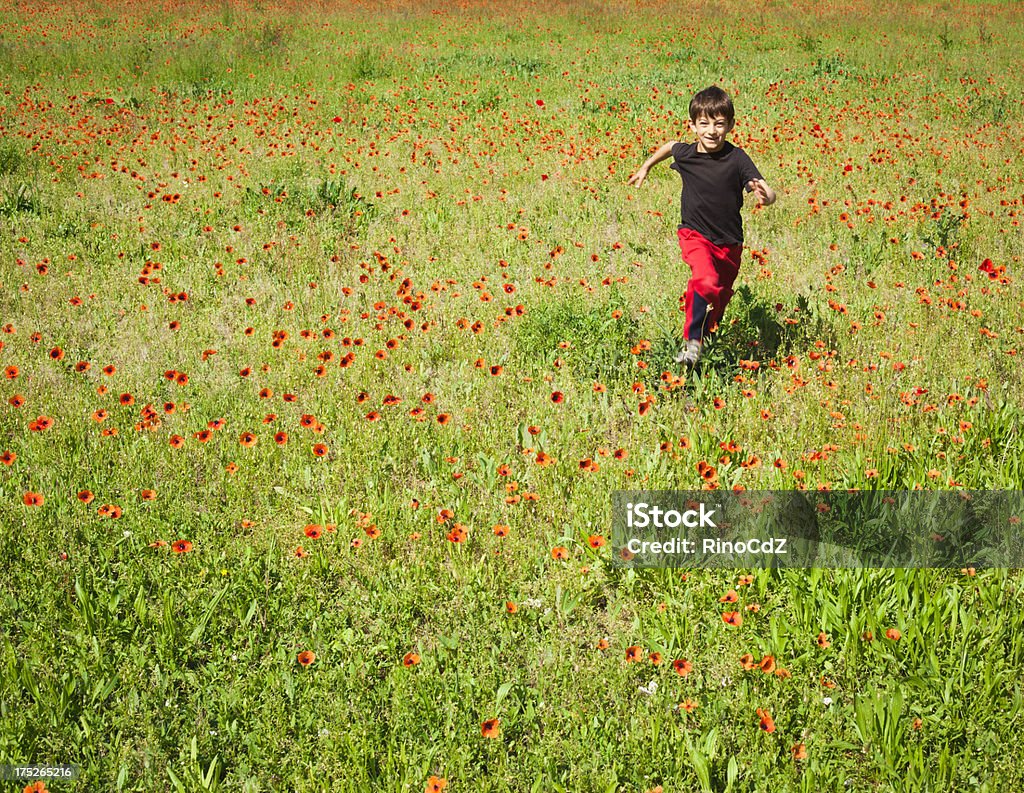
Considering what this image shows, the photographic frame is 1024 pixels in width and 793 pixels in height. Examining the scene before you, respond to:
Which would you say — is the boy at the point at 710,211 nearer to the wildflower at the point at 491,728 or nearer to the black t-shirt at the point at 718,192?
the black t-shirt at the point at 718,192

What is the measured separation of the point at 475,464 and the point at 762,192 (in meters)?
2.26

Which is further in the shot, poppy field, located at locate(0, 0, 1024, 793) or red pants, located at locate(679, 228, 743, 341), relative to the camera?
red pants, located at locate(679, 228, 743, 341)

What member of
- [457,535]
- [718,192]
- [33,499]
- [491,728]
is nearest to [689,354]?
[718,192]

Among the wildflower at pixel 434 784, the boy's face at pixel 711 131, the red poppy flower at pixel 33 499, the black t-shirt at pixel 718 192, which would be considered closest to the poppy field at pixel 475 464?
the wildflower at pixel 434 784

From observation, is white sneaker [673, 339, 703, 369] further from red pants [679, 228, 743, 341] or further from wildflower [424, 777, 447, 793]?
wildflower [424, 777, 447, 793]

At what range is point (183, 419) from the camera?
4074mm

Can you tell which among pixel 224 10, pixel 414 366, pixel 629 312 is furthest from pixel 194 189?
pixel 224 10

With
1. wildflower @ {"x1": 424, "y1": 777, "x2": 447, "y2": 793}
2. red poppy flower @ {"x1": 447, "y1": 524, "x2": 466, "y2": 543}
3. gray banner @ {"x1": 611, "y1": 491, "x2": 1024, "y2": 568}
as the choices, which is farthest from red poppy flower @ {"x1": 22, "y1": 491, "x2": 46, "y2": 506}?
gray banner @ {"x1": 611, "y1": 491, "x2": 1024, "y2": 568}

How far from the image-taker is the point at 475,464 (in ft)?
12.6

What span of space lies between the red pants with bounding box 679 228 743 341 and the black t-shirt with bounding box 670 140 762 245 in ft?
0.21

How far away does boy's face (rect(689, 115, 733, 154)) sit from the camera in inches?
168

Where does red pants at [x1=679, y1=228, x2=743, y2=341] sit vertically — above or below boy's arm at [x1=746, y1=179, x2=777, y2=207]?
below

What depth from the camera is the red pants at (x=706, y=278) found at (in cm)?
433

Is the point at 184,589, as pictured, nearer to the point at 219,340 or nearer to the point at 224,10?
the point at 219,340
